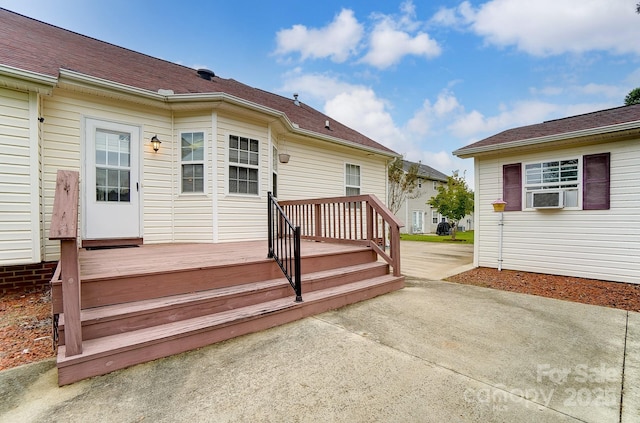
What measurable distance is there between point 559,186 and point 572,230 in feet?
3.20

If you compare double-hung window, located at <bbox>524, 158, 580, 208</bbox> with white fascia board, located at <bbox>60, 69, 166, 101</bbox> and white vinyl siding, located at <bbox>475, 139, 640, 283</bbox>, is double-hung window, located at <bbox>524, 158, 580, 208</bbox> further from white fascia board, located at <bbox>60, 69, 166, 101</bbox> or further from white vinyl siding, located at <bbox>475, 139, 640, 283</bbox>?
white fascia board, located at <bbox>60, 69, 166, 101</bbox>

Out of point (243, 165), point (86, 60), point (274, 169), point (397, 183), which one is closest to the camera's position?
point (86, 60)

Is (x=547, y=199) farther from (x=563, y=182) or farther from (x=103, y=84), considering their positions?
(x=103, y=84)

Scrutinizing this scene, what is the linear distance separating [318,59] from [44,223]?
41.5 feet

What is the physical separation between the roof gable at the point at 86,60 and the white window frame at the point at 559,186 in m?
5.01

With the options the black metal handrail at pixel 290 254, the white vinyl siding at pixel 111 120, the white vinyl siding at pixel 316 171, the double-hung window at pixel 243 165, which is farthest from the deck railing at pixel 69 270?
the white vinyl siding at pixel 316 171

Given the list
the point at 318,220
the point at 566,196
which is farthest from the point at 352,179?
the point at 566,196

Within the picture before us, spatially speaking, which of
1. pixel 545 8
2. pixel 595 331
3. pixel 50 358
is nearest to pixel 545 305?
pixel 595 331

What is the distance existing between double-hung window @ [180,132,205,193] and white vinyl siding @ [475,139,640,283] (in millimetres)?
6686

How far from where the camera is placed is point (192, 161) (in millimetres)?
5551

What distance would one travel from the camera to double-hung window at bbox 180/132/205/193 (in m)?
5.52

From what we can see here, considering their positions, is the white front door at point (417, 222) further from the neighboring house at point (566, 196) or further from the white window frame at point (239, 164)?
the white window frame at point (239, 164)

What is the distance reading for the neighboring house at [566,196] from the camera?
17.2ft

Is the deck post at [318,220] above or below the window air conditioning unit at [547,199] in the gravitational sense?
below
